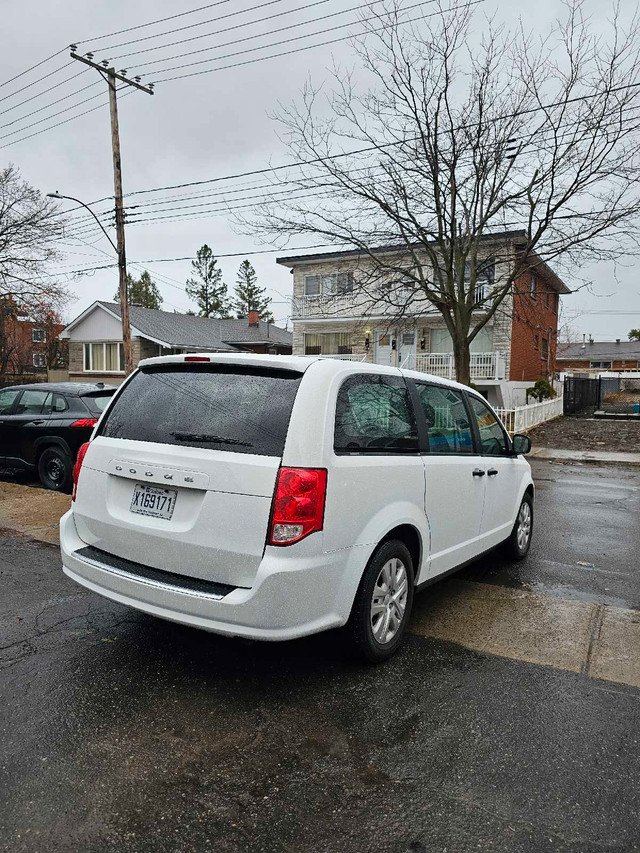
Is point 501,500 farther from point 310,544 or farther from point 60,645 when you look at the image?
point 60,645

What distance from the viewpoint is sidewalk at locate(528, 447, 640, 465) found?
45.0ft

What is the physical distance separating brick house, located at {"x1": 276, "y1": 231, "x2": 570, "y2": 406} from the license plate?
1824cm

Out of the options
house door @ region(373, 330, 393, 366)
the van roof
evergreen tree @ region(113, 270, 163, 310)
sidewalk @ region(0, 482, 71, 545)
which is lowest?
sidewalk @ region(0, 482, 71, 545)

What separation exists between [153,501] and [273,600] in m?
0.87

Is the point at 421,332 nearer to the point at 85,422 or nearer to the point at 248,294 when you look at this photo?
the point at 85,422

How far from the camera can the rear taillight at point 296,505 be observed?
284cm

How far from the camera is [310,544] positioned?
288 cm

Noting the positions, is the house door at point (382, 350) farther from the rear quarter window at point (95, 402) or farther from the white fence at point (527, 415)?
the rear quarter window at point (95, 402)

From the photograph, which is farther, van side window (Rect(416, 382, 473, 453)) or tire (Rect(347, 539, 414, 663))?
van side window (Rect(416, 382, 473, 453))

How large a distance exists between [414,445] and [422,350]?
2367 cm

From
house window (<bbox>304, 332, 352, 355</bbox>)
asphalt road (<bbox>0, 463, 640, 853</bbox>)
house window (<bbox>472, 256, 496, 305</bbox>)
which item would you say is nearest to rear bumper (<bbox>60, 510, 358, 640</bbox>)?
asphalt road (<bbox>0, 463, 640, 853</bbox>)

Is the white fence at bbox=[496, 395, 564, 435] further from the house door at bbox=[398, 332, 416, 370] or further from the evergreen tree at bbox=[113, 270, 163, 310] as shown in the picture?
the evergreen tree at bbox=[113, 270, 163, 310]

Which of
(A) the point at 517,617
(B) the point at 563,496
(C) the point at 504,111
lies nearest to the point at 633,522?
(B) the point at 563,496

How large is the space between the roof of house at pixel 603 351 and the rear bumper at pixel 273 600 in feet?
238
